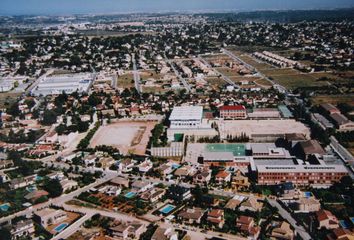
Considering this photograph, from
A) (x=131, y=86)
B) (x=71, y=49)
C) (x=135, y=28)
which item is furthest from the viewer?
(x=135, y=28)

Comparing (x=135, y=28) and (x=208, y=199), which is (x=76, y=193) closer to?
(x=208, y=199)

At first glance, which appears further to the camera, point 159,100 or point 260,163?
point 159,100

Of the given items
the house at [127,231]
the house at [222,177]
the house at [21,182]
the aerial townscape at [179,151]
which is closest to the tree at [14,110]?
the aerial townscape at [179,151]

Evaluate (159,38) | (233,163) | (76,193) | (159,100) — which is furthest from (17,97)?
(159,38)

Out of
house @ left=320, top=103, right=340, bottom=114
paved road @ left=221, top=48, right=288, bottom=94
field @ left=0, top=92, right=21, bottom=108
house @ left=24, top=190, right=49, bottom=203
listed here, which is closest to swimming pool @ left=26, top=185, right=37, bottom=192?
house @ left=24, top=190, right=49, bottom=203

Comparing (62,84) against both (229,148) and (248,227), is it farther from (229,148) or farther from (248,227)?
(248,227)

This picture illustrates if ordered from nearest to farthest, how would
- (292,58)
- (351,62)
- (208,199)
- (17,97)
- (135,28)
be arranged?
(208,199), (17,97), (351,62), (292,58), (135,28)

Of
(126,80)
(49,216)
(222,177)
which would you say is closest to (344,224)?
(222,177)
